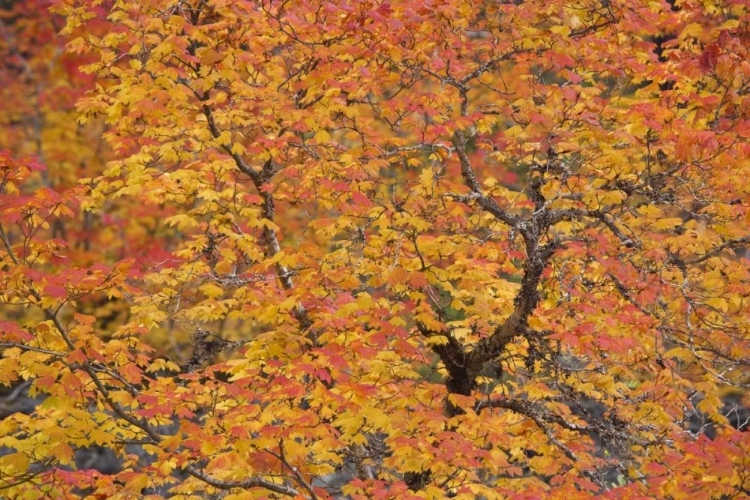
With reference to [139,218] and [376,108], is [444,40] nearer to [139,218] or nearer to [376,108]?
[376,108]

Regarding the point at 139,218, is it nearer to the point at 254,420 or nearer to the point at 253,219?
the point at 253,219

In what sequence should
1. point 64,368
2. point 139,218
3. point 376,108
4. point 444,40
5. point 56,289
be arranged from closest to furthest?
point 56,289 → point 64,368 → point 444,40 → point 376,108 → point 139,218

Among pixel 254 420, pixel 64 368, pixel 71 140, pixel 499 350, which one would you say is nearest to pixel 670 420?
pixel 499 350

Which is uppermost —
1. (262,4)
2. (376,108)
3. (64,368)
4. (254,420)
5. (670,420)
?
(262,4)

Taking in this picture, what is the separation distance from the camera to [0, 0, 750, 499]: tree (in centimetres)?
616

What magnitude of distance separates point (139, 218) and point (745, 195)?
1364 centimetres

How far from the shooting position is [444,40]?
675 centimetres

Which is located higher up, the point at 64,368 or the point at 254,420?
the point at 64,368

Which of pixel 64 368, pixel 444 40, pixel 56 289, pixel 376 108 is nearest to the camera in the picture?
pixel 56 289

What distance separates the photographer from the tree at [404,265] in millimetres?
6160

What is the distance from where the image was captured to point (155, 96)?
22.4 ft

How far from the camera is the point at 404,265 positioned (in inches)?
269

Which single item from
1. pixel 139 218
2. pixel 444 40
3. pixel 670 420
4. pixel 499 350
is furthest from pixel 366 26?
pixel 139 218

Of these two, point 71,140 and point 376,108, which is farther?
point 71,140
